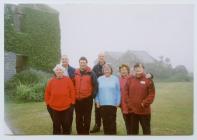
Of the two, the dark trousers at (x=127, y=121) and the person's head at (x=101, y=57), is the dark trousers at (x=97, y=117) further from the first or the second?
the person's head at (x=101, y=57)

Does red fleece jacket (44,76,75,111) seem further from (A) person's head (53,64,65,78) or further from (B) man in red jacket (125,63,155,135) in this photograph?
(B) man in red jacket (125,63,155,135)

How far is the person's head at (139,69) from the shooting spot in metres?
3.30

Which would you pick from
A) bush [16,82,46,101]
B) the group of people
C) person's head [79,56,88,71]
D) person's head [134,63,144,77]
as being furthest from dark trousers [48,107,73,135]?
person's head [134,63,144,77]

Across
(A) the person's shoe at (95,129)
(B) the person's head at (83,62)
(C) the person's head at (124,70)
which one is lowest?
(A) the person's shoe at (95,129)

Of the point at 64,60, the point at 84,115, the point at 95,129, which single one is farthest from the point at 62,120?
the point at 64,60

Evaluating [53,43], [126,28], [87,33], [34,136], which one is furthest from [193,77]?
[34,136]

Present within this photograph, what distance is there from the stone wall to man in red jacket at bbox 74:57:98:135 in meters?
0.55

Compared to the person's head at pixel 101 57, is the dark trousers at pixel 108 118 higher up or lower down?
lower down

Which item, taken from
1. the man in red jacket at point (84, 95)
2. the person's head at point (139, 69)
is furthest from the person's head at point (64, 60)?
the person's head at point (139, 69)

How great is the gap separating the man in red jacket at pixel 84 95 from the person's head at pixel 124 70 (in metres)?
0.24

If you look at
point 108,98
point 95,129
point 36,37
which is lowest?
point 95,129

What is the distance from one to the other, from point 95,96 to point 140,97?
395 mm

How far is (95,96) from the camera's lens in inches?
131

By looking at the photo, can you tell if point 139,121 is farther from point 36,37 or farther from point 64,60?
point 36,37
